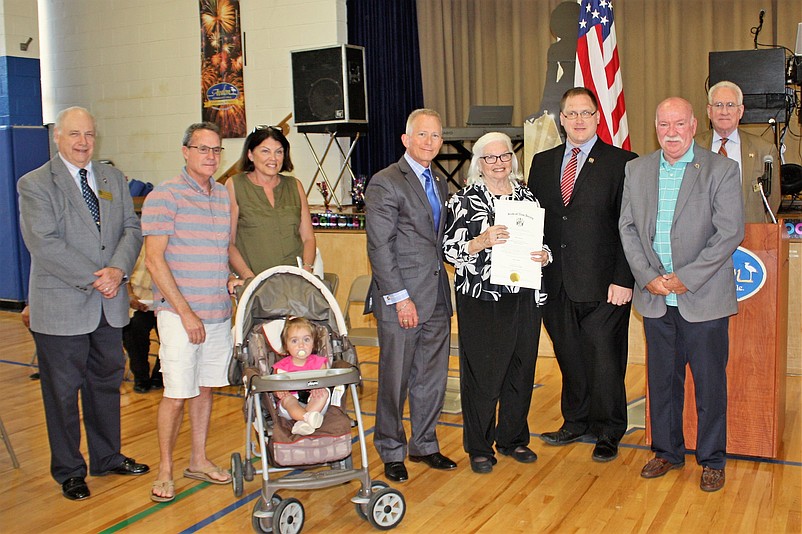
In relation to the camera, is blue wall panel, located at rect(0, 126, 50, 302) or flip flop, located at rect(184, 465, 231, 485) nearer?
flip flop, located at rect(184, 465, 231, 485)

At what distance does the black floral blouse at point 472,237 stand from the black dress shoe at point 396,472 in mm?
887

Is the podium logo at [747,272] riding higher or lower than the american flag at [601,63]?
lower

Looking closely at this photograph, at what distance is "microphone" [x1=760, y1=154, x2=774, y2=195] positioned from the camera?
15.2 feet

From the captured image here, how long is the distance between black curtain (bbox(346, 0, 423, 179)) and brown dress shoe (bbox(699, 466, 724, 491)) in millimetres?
5795

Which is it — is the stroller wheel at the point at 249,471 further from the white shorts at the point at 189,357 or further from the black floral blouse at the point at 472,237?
the black floral blouse at the point at 472,237

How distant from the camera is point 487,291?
12.3 ft

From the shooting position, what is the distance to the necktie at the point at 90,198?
380 cm

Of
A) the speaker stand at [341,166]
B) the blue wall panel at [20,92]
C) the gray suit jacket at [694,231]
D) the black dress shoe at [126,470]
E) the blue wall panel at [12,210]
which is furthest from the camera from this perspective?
the blue wall panel at [20,92]

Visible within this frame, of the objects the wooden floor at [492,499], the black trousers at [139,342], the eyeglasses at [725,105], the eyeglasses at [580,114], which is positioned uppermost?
the eyeglasses at [725,105]

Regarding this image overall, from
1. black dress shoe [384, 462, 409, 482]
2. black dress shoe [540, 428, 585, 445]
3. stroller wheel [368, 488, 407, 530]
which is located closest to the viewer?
stroller wheel [368, 488, 407, 530]

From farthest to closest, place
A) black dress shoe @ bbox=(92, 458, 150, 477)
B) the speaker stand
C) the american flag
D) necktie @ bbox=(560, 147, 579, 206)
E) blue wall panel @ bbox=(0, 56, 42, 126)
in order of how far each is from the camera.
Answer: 1. blue wall panel @ bbox=(0, 56, 42, 126)
2. the speaker stand
3. the american flag
4. black dress shoe @ bbox=(92, 458, 150, 477)
5. necktie @ bbox=(560, 147, 579, 206)

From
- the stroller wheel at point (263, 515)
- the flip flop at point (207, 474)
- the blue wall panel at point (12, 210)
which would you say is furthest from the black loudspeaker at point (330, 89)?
the stroller wheel at point (263, 515)

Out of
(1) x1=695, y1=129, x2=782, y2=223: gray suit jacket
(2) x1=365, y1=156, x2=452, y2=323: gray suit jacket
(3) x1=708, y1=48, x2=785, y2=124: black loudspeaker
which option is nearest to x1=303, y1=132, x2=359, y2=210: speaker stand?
(3) x1=708, y1=48, x2=785, y2=124: black loudspeaker

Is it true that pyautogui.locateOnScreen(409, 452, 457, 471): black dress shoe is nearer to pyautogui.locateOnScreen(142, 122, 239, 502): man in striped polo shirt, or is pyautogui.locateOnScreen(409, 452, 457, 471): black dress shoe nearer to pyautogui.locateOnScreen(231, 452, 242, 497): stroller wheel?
pyautogui.locateOnScreen(231, 452, 242, 497): stroller wheel
